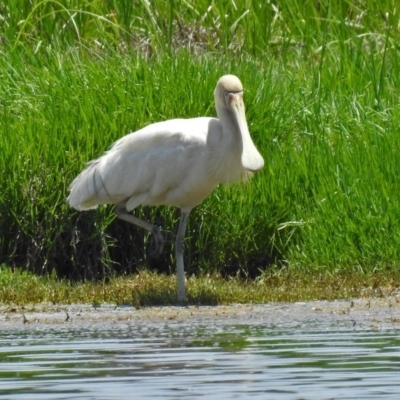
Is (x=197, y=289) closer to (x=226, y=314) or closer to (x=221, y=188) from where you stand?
(x=226, y=314)

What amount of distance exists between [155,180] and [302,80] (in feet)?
10.4

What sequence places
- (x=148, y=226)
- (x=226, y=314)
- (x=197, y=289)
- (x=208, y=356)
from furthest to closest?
(x=148, y=226), (x=197, y=289), (x=226, y=314), (x=208, y=356)

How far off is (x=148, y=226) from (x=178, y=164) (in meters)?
0.56

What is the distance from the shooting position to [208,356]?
6.52m

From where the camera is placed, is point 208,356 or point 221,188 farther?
point 221,188

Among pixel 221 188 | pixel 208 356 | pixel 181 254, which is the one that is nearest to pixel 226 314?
pixel 181 254

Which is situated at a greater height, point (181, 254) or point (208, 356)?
point (208, 356)

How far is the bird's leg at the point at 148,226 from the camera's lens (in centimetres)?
949

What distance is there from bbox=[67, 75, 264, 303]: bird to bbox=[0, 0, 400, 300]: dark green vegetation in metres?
0.82

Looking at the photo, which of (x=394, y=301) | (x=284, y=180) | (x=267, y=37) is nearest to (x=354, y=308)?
(x=394, y=301)

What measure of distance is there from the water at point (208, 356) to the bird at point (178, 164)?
1112 millimetres

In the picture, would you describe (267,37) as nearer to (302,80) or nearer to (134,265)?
(302,80)

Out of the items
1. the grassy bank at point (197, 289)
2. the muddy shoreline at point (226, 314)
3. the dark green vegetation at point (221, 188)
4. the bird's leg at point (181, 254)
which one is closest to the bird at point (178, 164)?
the bird's leg at point (181, 254)

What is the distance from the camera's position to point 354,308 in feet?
27.9
